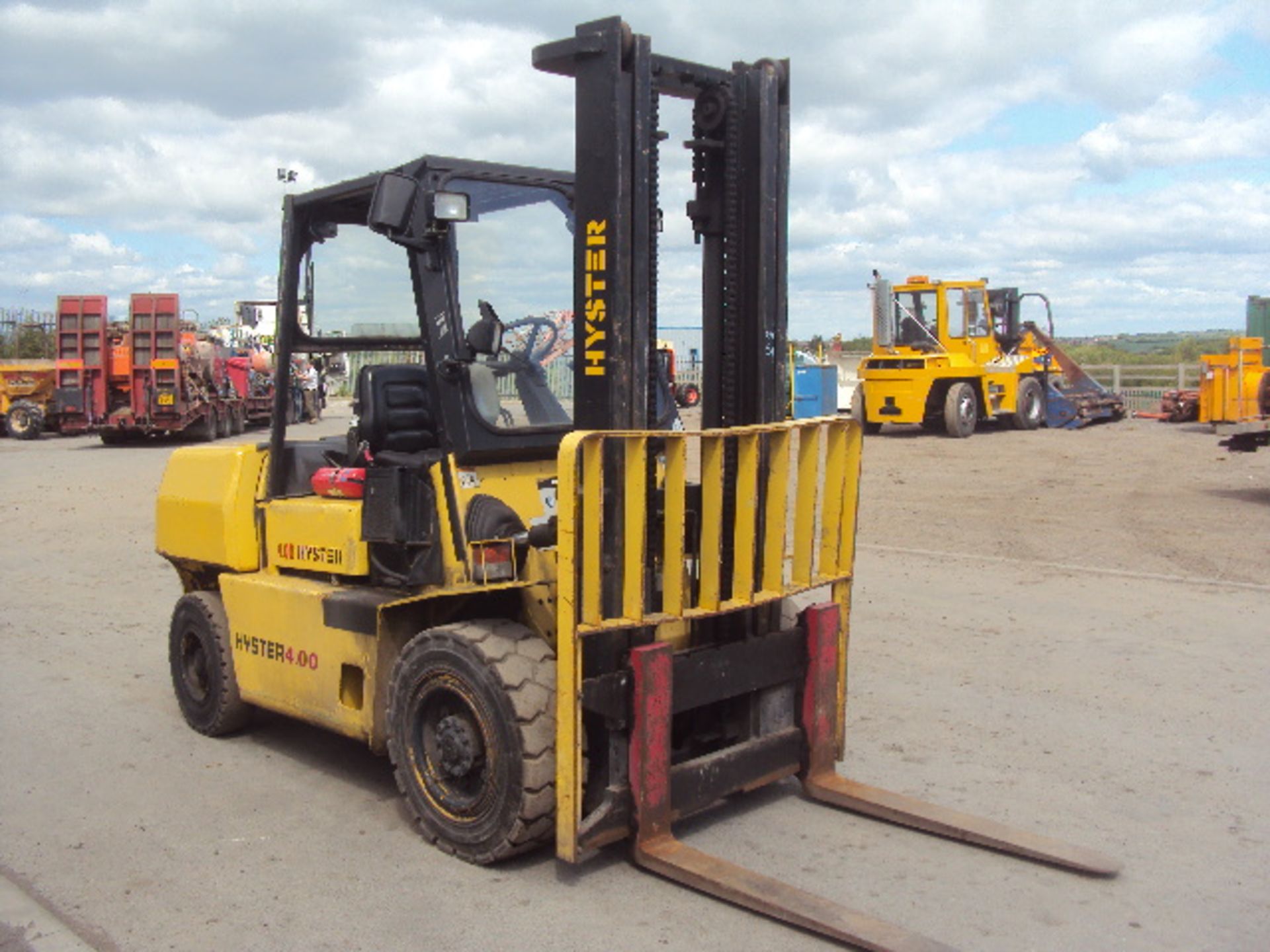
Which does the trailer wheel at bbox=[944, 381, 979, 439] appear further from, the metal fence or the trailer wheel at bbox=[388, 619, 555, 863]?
the trailer wheel at bbox=[388, 619, 555, 863]

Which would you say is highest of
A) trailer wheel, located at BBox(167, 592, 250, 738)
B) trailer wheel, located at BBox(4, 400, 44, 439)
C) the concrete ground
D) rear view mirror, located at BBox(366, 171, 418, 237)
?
rear view mirror, located at BBox(366, 171, 418, 237)

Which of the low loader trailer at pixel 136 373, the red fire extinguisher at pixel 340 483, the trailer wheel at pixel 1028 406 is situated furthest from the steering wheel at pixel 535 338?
the low loader trailer at pixel 136 373

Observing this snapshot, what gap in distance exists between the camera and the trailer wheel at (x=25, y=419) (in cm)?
3028

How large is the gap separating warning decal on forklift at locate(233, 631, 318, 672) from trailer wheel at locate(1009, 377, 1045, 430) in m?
22.4

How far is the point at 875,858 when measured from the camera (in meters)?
4.69

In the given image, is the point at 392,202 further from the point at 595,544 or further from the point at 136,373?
the point at 136,373

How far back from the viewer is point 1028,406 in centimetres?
2638

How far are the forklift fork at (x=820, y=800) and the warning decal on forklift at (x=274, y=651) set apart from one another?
6.08ft

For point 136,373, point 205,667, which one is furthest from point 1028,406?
point 205,667

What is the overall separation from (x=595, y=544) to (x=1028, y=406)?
23.7 m

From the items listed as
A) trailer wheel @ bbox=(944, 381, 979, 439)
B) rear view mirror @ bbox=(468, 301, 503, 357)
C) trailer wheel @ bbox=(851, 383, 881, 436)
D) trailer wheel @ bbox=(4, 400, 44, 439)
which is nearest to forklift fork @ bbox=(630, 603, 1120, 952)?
rear view mirror @ bbox=(468, 301, 503, 357)

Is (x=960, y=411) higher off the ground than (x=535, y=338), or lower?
lower

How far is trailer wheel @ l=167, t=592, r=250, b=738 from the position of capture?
20.8 feet

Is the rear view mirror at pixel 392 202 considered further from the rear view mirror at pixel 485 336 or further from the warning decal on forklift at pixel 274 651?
the warning decal on forklift at pixel 274 651
